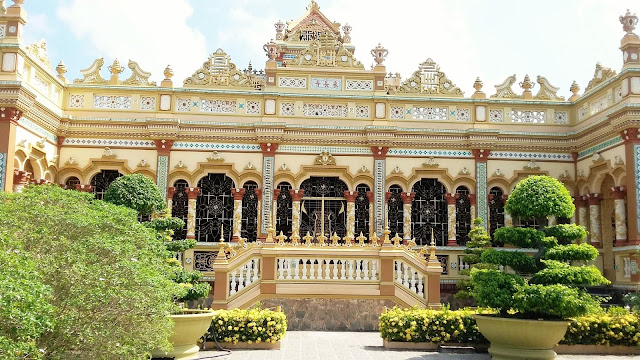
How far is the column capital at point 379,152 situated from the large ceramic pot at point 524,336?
28.4ft

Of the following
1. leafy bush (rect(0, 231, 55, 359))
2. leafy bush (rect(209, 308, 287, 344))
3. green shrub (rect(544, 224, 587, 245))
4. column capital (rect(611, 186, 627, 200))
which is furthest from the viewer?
column capital (rect(611, 186, 627, 200))

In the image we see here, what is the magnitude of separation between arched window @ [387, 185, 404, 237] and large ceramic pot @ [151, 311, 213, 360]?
9.01 metres

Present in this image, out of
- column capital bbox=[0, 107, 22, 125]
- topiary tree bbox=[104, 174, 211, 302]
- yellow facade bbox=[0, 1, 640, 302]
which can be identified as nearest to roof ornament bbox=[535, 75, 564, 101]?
yellow facade bbox=[0, 1, 640, 302]

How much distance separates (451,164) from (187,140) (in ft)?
25.1

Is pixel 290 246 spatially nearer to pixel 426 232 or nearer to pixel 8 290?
pixel 426 232

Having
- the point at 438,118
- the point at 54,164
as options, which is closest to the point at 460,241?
the point at 438,118

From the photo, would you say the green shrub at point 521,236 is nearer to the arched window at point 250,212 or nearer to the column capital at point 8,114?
the arched window at point 250,212

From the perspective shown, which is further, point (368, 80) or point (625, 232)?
point (368, 80)

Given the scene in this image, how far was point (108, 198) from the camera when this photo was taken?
13.2 metres

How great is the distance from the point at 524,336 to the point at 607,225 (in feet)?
30.1

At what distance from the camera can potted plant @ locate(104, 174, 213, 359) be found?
8.95 metres

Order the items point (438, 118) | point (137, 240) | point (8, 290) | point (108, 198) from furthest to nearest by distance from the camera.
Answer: point (438, 118) → point (108, 198) → point (137, 240) → point (8, 290)

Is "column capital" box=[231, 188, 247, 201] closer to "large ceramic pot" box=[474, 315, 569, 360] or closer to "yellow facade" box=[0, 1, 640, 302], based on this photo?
"yellow facade" box=[0, 1, 640, 302]

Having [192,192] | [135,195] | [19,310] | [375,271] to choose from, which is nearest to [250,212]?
[192,192]
